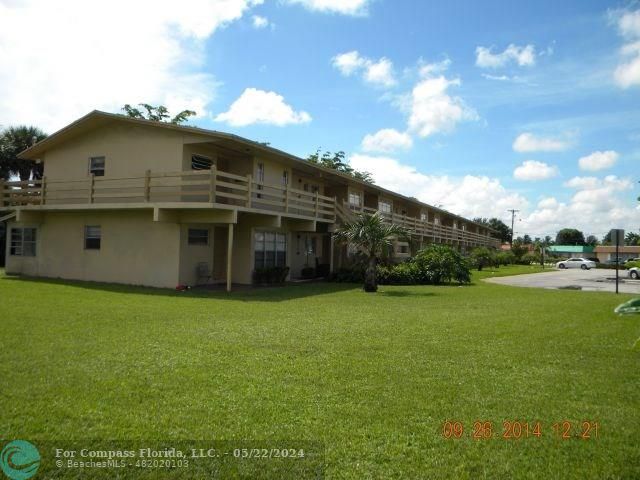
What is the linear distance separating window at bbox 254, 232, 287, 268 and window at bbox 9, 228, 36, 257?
1074 cm

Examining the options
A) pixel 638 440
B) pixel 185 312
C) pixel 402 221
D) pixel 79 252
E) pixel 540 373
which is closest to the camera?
pixel 638 440

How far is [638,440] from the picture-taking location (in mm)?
4352

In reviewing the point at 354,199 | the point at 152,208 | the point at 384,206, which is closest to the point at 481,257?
the point at 384,206

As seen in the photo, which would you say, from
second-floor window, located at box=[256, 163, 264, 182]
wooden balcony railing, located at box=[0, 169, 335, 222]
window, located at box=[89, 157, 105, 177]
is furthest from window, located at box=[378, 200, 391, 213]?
window, located at box=[89, 157, 105, 177]

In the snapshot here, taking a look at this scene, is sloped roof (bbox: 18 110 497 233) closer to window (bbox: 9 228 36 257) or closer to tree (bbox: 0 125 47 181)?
window (bbox: 9 228 36 257)

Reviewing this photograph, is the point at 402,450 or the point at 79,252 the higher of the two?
the point at 79,252

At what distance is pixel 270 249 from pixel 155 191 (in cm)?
612

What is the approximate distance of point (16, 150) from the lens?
3322 centimetres

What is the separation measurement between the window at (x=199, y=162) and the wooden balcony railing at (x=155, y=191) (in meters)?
0.53

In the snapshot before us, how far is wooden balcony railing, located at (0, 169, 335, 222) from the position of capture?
17.5 metres

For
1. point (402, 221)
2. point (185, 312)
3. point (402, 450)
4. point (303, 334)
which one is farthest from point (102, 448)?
point (402, 221)

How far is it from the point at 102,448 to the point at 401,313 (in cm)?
923

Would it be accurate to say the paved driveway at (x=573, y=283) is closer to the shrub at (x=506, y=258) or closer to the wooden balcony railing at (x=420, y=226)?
the wooden balcony railing at (x=420, y=226)

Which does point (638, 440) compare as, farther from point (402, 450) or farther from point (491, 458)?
point (402, 450)
